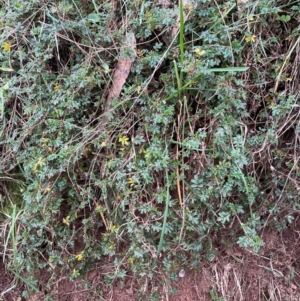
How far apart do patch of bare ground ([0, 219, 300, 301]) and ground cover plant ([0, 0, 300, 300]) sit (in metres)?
0.04

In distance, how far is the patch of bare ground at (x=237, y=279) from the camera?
4.16 feet

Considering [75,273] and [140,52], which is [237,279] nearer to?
[75,273]

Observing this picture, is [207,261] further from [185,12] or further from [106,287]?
[185,12]

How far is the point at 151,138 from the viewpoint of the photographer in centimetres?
119

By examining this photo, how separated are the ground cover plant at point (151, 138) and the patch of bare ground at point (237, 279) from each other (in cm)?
4

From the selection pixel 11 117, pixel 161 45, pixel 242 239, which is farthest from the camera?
pixel 11 117

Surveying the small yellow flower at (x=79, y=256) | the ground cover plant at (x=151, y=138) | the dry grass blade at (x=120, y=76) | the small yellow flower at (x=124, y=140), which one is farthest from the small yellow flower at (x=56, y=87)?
the small yellow flower at (x=79, y=256)

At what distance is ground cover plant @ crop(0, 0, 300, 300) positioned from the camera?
1160mm

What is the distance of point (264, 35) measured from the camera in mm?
1232

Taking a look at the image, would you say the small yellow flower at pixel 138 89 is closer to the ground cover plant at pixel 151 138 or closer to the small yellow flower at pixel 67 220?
the ground cover plant at pixel 151 138

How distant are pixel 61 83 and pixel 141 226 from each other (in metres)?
0.52

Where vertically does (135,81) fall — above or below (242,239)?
above

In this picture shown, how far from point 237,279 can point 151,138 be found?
1.69ft

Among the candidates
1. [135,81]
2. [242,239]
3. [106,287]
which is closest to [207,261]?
[242,239]
